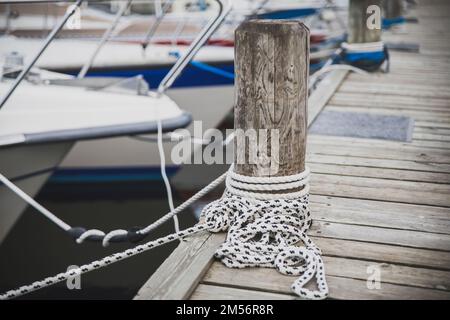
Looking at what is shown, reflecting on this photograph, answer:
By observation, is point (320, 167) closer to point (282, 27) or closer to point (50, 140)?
point (282, 27)

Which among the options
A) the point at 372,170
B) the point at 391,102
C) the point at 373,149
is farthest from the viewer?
the point at 391,102

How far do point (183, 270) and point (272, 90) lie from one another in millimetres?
677

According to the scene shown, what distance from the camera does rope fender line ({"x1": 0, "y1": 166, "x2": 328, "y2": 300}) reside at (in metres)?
1.84

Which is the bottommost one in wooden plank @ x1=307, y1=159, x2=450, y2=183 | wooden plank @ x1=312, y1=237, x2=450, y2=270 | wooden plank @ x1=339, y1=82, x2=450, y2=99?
wooden plank @ x1=312, y1=237, x2=450, y2=270

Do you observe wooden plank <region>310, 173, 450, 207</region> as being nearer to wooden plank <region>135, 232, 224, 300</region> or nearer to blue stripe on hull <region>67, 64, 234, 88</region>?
wooden plank <region>135, 232, 224, 300</region>

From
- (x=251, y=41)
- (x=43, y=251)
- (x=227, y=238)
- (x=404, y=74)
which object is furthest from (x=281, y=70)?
(x=404, y=74)

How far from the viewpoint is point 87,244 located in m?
4.74

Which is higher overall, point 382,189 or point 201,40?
point 201,40

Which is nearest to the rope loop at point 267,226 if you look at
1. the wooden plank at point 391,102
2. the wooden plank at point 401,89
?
the wooden plank at point 391,102

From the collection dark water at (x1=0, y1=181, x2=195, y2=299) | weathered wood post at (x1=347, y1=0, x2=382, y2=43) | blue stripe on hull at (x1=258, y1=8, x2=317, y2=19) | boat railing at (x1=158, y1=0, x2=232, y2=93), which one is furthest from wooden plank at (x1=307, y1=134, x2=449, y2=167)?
blue stripe on hull at (x1=258, y1=8, x2=317, y2=19)

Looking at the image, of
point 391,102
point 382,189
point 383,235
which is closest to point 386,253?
point 383,235

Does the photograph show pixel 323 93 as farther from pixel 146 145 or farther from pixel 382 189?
pixel 382 189

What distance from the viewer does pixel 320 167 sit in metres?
2.93

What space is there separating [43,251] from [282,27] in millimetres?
3443
